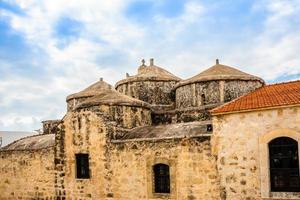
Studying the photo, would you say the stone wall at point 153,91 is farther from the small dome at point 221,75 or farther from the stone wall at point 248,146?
the stone wall at point 248,146

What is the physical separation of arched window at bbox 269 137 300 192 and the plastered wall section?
2022 millimetres

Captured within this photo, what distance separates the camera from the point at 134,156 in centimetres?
1466

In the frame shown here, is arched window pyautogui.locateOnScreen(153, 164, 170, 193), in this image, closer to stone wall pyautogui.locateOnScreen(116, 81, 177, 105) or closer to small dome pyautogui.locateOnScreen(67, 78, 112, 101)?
stone wall pyautogui.locateOnScreen(116, 81, 177, 105)

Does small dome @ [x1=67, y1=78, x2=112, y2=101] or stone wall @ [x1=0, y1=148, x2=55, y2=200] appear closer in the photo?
stone wall @ [x1=0, y1=148, x2=55, y2=200]

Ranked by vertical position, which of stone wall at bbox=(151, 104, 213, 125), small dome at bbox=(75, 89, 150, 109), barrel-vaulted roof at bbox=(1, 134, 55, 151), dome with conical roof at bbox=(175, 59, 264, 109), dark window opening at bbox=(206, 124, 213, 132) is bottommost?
barrel-vaulted roof at bbox=(1, 134, 55, 151)

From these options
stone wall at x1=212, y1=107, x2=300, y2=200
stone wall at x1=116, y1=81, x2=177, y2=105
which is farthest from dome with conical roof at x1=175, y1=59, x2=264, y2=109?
stone wall at x1=212, y1=107, x2=300, y2=200

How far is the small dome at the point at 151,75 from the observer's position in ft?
72.1

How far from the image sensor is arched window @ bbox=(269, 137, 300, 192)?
35.9 ft

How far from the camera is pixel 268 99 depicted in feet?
39.2

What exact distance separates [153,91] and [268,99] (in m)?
10.5

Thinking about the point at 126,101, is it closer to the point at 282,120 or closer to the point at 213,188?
the point at 213,188

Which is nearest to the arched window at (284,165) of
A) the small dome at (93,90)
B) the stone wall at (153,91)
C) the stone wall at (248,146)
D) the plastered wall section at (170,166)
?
the stone wall at (248,146)

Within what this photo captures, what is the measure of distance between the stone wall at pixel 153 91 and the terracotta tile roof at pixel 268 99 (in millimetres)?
9076

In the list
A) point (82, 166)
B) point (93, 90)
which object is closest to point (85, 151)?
point (82, 166)
